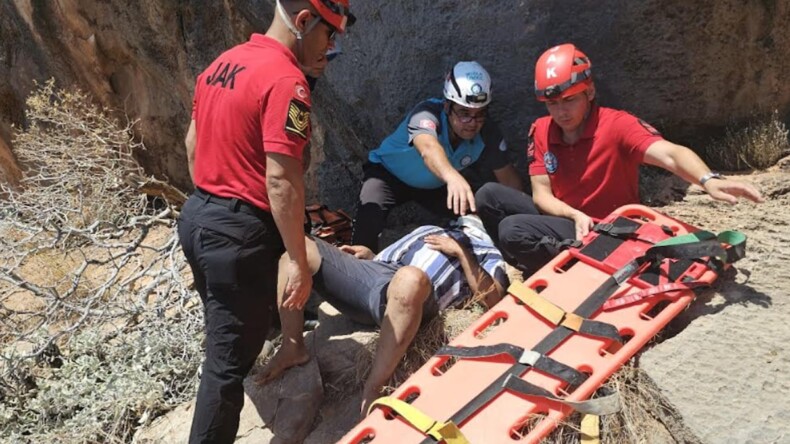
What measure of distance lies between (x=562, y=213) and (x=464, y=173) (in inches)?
48.1

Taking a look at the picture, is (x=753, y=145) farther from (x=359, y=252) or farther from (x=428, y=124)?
(x=359, y=252)

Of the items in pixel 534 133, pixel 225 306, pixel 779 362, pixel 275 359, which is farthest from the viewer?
pixel 534 133

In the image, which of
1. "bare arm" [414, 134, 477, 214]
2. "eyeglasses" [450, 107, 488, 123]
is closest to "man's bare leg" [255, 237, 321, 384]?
"bare arm" [414, 134, 477, 214]

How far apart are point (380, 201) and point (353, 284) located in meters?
1.26

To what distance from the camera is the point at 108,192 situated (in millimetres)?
6375

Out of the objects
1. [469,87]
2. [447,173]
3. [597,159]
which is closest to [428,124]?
[469,87]

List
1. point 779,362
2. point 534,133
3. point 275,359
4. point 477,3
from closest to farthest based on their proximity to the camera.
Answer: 1. point 779,362
2. point 275,359
3. point 534,133
4. point 477,3

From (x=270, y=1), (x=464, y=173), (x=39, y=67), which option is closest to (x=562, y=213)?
(x=464, y=173)

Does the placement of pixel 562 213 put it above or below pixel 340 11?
below

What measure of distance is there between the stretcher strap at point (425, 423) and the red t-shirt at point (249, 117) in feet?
3.27

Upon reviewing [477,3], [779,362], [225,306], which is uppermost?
[477,3]

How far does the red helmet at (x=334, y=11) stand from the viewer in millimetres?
3029

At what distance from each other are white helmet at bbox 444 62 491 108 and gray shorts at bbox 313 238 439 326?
1241 millimetres

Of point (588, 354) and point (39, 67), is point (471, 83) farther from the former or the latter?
point (39, 67)
